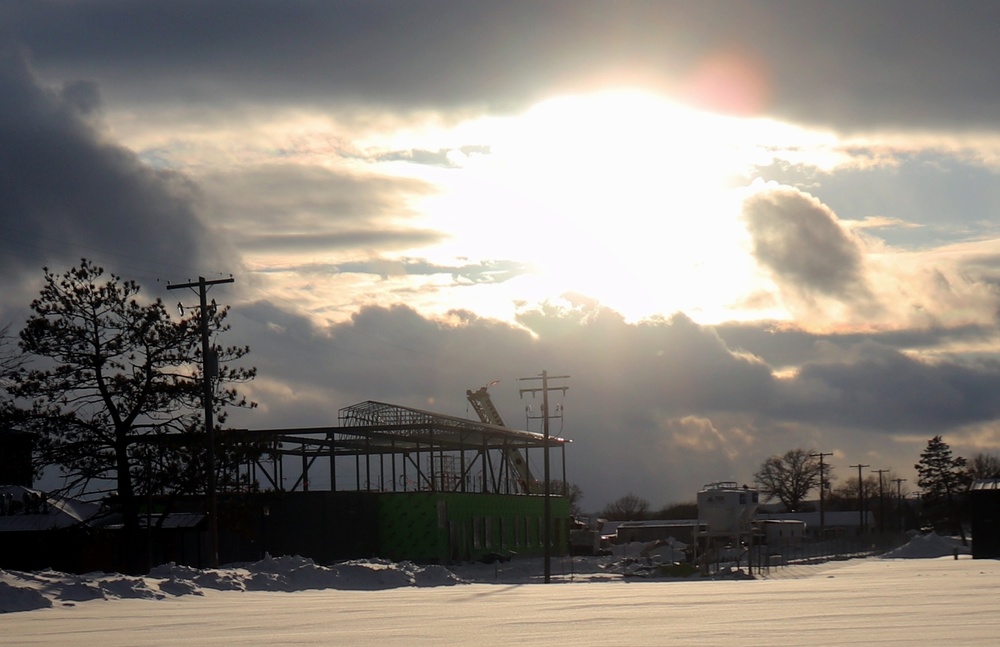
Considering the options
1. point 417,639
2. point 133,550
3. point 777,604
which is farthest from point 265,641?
point 133,550

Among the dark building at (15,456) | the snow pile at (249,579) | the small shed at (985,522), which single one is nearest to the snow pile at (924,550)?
the small shed at (985,522)

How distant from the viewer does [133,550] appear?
141 feet

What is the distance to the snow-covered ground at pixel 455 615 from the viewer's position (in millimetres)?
14773

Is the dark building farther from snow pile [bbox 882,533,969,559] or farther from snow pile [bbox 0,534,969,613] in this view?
snow pile [bbox 882,533,969,559]

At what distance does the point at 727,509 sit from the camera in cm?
7006

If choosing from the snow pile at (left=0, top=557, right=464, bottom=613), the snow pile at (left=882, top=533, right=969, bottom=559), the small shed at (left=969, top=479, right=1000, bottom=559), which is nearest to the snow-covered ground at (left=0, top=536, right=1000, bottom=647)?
the snow pile at (left=0, top=557, right=464, bottom=613)

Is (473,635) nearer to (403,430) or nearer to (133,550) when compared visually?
(133,550)

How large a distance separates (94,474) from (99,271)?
7.14 meters

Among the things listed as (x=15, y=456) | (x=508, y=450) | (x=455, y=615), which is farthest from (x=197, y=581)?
(x=508, y=450)

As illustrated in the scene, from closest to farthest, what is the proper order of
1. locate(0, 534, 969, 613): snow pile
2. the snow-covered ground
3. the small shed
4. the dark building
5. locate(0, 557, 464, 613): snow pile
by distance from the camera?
the snow-covered ground
locate(0, 557, 464, 613): snow pile
locate(0, 534, 969, 613): snow pile
the dark building
the small shed

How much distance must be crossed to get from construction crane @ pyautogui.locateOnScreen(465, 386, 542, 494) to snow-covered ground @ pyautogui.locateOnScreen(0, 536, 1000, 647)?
144ft

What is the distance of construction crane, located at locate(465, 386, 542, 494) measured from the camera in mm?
88375

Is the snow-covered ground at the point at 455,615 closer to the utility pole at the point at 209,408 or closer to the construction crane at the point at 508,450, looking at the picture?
the utility pole at the point at 209,408

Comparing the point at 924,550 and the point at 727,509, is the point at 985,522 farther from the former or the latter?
the point at 727,509
